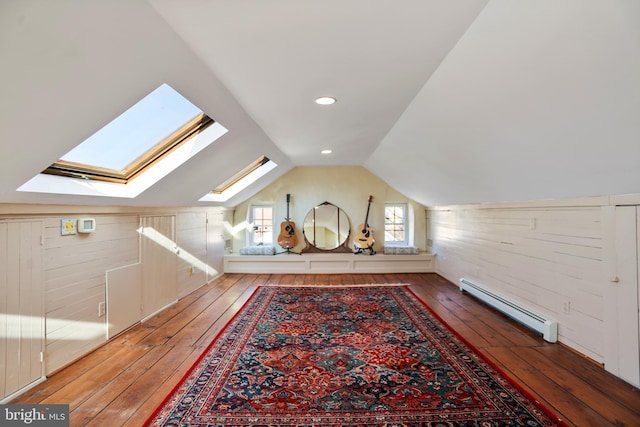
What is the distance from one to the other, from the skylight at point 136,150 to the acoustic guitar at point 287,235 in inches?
137

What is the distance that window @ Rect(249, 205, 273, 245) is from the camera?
6.72 m

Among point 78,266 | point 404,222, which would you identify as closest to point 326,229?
point 404,222

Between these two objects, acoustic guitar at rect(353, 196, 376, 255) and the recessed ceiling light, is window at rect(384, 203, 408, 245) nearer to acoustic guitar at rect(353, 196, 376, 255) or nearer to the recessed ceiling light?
acoustic guitar at rect(353, 196, 376, 255)

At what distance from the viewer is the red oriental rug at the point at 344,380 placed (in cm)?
190

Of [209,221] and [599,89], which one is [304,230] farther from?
[599,89]

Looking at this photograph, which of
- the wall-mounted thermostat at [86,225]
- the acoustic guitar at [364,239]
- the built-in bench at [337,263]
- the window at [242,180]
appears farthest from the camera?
the acoustic guitar at [364,239]

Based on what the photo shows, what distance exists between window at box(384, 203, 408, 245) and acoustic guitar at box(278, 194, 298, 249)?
6.21ft

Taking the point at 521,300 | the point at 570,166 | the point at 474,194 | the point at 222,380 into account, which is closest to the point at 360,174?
the point at 474,194

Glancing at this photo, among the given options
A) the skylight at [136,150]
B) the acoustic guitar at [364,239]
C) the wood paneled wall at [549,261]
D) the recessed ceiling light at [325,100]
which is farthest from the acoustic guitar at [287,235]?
the recessed ceiling light at [325,100]

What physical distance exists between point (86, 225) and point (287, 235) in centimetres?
389

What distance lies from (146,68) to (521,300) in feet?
12.9

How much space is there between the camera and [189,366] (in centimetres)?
252

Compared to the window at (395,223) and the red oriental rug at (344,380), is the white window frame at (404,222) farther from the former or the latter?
the red oriental rug at (344,380)

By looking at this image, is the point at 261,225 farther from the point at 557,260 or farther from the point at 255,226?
the point at 557,260
